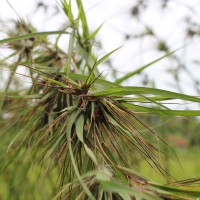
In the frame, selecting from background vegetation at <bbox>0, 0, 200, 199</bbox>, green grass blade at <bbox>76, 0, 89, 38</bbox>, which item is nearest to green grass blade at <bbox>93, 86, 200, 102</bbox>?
→ background vegetation at <bbox>0, 0, 200, 199</bbox>

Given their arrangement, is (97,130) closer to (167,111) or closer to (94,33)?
(167,111)

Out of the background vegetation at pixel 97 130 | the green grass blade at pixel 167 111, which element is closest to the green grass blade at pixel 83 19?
the background vegetation at pixel 97 130

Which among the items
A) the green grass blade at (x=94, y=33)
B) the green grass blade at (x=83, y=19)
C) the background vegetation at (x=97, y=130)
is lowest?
the background vegetation at (x=97, y=130)

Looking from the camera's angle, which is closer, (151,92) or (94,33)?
(151,92)

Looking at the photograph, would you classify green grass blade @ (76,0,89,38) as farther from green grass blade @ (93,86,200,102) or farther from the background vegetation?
green grass blade @ (93,86,200,102)

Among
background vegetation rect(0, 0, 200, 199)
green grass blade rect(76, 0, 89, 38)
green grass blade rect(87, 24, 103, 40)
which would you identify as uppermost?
green grass blade rect(76, 0, 89, 38)

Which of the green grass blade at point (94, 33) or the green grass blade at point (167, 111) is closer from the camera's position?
the green grass blade at point (167, 111)

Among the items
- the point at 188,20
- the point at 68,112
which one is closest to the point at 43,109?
the point at 68,112

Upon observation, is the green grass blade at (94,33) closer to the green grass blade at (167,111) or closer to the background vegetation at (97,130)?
the background vegetation at (97,130)

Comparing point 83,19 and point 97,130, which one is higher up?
point 83,19

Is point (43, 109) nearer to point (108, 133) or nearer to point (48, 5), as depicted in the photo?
point (108, 133)

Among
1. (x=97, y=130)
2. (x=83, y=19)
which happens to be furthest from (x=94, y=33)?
(x=97, y=130)
